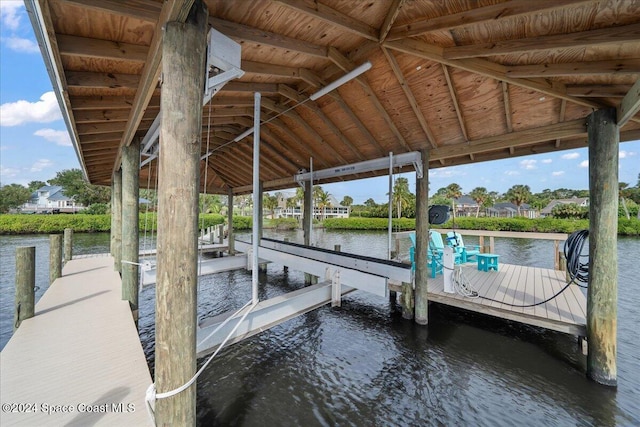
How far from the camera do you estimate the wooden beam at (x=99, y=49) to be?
7.44 feet

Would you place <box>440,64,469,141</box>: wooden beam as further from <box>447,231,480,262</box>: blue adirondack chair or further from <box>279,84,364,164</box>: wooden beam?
<box>447,231,480,262</box>: blue adirondack chair

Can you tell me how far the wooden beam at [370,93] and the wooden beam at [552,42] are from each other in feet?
3.95

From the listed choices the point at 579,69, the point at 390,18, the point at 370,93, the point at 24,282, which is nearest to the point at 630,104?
the point at 579,69

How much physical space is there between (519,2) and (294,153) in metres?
5.49

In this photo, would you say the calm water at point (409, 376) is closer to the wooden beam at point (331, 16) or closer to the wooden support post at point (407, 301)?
the wooden support post at point (407, 301)

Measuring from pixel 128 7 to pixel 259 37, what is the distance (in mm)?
1114

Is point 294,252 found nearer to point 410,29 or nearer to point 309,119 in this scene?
point 309,119

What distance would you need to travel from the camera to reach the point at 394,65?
366 centimetres

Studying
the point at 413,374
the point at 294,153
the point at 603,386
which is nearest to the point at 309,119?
the point at 294,153

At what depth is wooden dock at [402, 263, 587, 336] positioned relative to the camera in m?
4.23

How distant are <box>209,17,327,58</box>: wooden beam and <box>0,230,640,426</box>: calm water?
3.97 metres

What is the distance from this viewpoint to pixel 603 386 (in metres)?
3.50

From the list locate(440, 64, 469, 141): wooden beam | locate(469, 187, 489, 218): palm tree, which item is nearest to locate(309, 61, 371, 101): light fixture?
locate(440, 64, 469, 141): wooden beam

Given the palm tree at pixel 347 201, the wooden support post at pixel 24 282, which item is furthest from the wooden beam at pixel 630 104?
the palm tree at pixel 347 201
